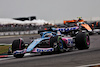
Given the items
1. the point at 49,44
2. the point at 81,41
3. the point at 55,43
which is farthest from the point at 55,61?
the point at 81,41

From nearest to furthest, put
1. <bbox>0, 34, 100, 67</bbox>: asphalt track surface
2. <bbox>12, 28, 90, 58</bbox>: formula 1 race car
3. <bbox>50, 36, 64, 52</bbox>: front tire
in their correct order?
<bbox>0, 34, 100, 67</bbox>: asphalt track surface → <bbox>12, 28, 90, 58</bbox>: formula 1 race car → <bbox>50, 36, 64, 52</bbox>: front tire

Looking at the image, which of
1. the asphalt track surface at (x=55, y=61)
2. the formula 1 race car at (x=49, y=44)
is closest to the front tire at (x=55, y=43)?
the formula 1 race car at (x=49, y=44)

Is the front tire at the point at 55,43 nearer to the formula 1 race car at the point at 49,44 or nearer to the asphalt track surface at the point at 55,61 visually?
the formula 1 race car at the point at 49,44

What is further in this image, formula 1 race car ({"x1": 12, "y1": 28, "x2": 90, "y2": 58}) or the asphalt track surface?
formula 1 race car ({"x1": 12, "y1": 28, "x2": 90, "y2": 58})

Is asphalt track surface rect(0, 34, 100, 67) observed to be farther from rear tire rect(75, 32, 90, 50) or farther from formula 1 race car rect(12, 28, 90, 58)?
rear tire rect(75, 32, 90, 50)

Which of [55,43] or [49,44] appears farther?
[49,44]

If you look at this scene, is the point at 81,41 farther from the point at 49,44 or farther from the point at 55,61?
the point at 55,61

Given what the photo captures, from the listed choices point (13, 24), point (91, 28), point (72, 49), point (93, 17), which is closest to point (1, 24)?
point (13, 24)

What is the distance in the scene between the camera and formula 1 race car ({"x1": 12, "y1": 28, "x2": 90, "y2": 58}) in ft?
31.0

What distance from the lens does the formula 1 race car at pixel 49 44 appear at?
945 centimetres

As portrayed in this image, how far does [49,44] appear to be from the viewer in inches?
385

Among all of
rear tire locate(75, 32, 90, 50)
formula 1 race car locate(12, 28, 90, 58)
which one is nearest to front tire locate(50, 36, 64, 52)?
formula 1 race car locate(12, 28, 90, 58)

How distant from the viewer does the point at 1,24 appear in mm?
39531

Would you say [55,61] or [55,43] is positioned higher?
[55,43]
